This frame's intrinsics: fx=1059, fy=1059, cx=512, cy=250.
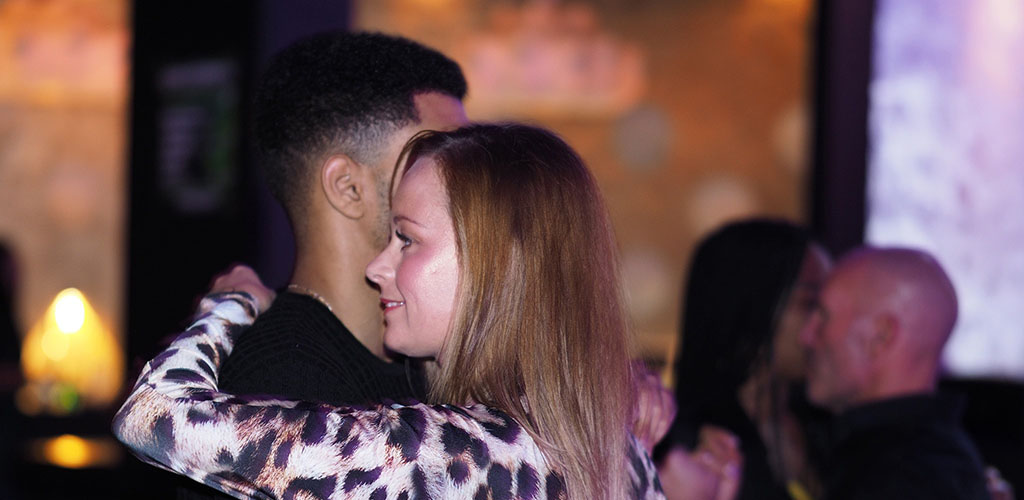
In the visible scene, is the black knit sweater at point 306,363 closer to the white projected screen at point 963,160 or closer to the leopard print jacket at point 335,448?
the leopard print jacket at point 335,448

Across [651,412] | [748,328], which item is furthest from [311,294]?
[748,328]

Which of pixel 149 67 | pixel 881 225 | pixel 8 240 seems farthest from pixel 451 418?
pixel 8 240

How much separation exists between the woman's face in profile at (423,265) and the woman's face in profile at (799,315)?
61.2 inches

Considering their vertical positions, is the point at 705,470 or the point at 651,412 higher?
the point at 651,412

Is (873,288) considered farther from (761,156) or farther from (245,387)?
(761,156)

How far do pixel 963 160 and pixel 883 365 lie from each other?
1.91 metres

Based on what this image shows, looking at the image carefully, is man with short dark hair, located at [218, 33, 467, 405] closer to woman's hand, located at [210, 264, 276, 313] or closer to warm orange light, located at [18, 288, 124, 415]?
woman's hand, located at [210, 264, 276, 313]

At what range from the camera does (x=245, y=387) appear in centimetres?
152

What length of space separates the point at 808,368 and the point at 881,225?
1695mm

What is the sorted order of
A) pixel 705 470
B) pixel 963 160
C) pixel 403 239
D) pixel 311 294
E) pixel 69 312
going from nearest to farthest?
pixel 403 239 → pixel 311 294 → pixel 705 470 → pixel 963 160 → pixel 69 312

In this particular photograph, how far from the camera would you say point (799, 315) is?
285 cm

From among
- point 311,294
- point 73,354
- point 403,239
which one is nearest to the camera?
point 403,239

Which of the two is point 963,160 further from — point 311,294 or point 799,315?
point 311,294

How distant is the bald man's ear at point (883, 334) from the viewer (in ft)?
8.66
